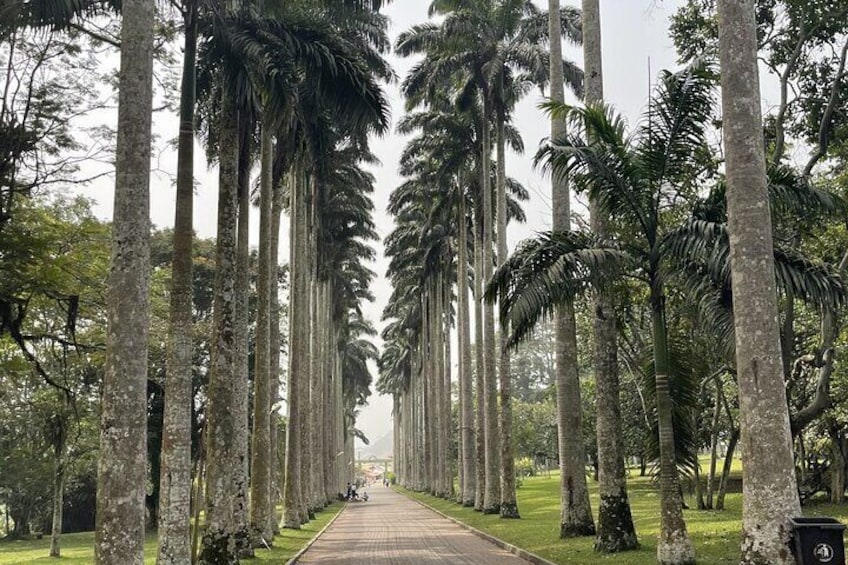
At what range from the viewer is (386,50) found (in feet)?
83.7

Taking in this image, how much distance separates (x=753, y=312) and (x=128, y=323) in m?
6.69

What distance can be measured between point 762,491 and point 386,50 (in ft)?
68.2

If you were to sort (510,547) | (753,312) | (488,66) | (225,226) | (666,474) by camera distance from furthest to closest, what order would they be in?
1. (488,66)
2. (510,547)
3. (225,226)
4. (666,474)
5. (753,312)

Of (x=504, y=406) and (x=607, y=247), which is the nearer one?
(x=607, y=247)

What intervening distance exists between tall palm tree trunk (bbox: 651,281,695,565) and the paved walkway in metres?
3.45

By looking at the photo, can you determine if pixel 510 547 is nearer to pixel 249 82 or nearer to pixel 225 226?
pixel 225 226

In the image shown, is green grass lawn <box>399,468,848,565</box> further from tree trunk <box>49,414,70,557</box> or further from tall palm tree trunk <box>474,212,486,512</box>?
tree trunk <box>49,414,70,557</box>

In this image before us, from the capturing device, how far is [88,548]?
30453mm

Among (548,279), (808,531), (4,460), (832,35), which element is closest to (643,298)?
(832,35)

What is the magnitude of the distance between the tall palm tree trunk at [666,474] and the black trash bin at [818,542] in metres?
3.63

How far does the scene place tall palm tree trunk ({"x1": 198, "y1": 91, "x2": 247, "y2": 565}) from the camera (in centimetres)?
1309

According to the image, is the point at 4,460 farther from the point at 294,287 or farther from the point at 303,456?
the point at 294,287

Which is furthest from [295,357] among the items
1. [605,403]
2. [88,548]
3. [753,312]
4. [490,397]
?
[753,312]

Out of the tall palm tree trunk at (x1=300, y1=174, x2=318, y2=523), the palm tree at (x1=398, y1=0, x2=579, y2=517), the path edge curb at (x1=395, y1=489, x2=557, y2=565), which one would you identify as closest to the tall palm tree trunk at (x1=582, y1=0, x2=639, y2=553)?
the path edge curb at (x1=395, y1=489, x2=557, y2=565)
